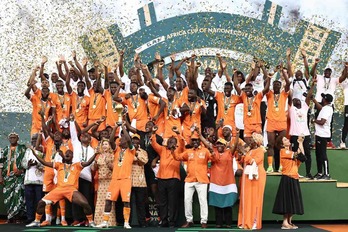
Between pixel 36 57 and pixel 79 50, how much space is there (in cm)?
113

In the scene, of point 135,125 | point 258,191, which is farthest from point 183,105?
point 258,191

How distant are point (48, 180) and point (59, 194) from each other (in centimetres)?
66

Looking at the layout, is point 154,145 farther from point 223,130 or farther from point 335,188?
point 335,188

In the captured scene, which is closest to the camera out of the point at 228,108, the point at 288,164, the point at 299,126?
the point at 288,164

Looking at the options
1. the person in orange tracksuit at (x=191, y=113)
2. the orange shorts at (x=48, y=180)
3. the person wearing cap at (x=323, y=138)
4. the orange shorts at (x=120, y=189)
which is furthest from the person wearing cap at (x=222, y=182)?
the orange shorts at (x=48, y=180)

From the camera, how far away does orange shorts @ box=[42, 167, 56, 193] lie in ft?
50.2

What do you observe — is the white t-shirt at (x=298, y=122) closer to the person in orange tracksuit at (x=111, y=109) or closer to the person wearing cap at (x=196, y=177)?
the person wearing cap at (x=196, y=177)

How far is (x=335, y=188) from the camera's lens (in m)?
15.7

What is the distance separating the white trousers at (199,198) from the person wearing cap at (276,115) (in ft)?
5.52

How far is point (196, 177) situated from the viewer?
14.7 meters

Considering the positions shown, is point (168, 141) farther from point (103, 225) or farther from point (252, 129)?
point (252, 129)

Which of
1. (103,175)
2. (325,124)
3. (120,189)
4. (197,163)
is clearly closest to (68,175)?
(103,175)

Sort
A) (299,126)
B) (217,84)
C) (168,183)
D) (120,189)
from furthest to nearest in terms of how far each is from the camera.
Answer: (217,84)
(299,126)
(168,183)
(120,189)

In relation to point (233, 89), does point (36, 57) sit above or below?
above
